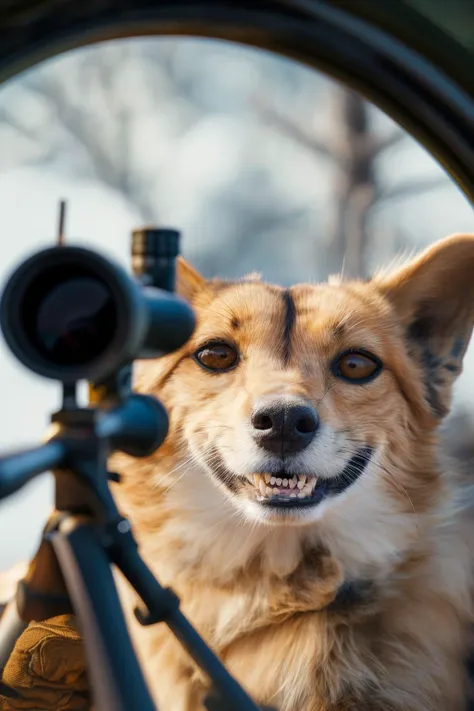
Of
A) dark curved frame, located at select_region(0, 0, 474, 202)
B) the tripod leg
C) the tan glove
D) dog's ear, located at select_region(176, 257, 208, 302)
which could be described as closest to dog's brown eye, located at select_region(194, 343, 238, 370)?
dog's ear, located at select_region(176, 257, 208, 302)

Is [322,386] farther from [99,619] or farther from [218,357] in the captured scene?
[99,619]

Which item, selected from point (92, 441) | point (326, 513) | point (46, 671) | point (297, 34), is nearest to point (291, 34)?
point (297, 34)

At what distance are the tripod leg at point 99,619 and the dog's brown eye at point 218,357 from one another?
0.78 meters

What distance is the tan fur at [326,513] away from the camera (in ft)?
3.89

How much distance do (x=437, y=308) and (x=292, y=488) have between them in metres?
0.45

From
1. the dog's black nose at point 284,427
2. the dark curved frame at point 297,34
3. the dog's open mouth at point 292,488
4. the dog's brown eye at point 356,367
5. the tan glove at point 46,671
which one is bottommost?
the tan glove at point 46,671

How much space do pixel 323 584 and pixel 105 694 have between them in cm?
85

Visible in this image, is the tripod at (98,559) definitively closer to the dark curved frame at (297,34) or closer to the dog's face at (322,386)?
the dark curved frame at (297,34)

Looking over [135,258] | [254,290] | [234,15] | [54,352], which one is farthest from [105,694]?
[254,290]

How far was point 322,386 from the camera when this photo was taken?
1211mm

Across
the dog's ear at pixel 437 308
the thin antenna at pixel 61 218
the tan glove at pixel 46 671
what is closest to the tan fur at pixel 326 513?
the dog's ear at pixel 437 308

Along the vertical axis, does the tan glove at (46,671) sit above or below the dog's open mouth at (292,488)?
below

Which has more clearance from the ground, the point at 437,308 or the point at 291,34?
the point at 291,34

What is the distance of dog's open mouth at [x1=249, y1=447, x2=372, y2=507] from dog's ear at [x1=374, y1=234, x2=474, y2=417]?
0.96 ft
